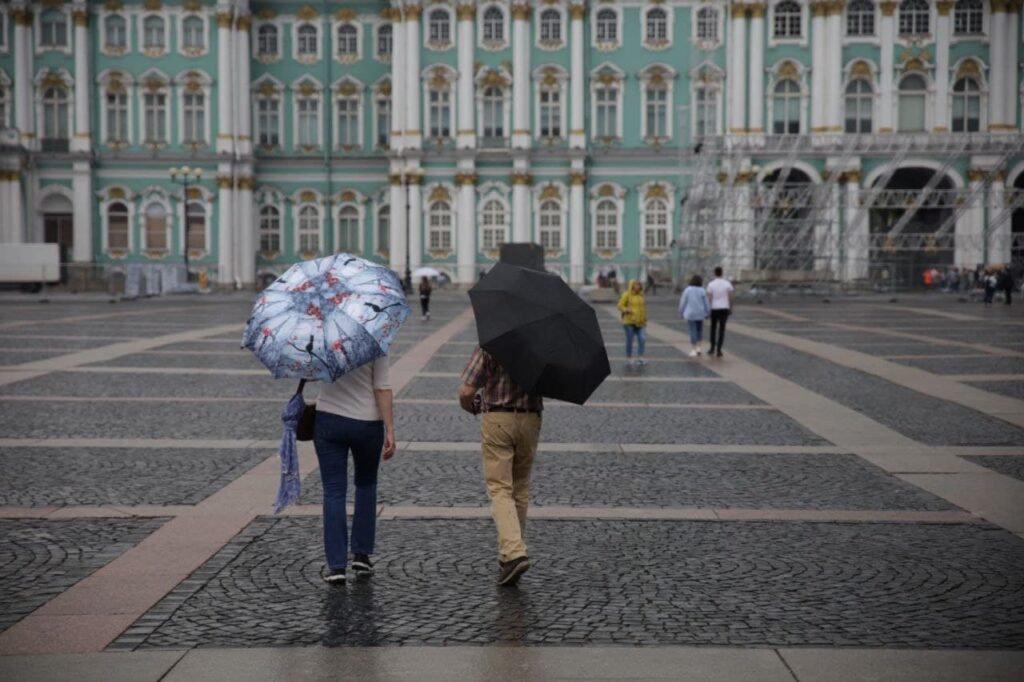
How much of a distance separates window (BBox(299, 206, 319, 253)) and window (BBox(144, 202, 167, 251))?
21.2ft

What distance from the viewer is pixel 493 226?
206 ft

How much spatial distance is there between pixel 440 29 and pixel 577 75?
6.78 metres

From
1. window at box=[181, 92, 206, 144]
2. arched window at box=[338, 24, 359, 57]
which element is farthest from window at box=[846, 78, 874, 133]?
window at box=[181, 92, 206, 144]

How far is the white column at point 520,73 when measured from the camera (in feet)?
201

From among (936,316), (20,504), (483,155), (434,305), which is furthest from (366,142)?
(20,504)

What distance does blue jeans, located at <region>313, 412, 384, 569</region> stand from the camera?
7234mm

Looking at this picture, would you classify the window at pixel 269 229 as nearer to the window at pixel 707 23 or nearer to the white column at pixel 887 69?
the window at pixel 707 23

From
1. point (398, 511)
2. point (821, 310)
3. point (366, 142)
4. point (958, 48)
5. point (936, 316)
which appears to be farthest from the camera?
point (366, 142)

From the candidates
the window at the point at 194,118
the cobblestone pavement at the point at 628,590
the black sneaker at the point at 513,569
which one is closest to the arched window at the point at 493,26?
the window at the point at 194,118

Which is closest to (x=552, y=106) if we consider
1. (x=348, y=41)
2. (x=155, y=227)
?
(x=348, y=41)

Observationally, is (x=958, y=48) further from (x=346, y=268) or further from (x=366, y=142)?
(x=346, y=268)

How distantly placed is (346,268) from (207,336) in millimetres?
21448

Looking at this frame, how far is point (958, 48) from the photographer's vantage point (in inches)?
2347

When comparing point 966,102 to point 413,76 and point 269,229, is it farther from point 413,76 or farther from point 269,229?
point 269,229
